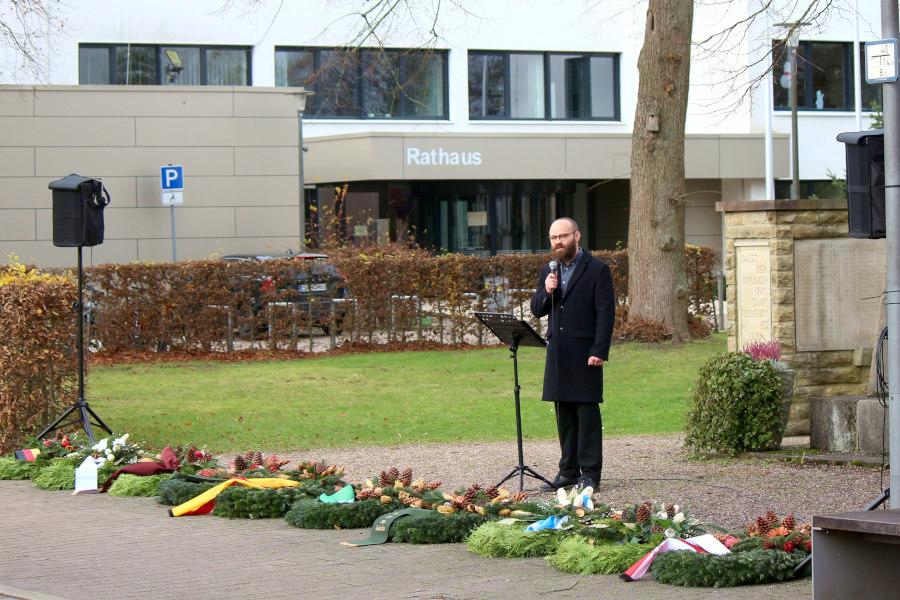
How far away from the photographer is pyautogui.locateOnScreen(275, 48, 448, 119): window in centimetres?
3850

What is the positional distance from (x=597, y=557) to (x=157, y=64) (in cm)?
3204

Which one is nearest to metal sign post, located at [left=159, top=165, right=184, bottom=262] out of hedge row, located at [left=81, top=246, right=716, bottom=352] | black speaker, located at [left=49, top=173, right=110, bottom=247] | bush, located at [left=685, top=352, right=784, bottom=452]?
hedge row, located at [left=81, top=246, right=716, bottom=352]

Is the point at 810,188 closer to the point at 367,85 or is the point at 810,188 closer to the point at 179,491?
the point at 367,85

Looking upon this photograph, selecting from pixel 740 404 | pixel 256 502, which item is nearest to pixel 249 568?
pixel 256 502

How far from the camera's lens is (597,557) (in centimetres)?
741

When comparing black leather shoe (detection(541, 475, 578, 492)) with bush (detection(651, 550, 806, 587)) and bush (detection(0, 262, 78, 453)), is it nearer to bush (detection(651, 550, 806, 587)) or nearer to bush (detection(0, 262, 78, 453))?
bush (detection(651, 550, 806, 587))

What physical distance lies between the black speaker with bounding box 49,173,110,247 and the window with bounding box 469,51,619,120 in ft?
92.8

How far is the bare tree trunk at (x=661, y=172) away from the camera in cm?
2142

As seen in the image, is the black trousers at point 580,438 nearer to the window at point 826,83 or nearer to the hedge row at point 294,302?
the hedge row at point 294,302

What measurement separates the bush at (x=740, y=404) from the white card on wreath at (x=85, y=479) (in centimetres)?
503

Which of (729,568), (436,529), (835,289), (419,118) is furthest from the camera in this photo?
(419,118)

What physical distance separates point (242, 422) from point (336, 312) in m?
8.07

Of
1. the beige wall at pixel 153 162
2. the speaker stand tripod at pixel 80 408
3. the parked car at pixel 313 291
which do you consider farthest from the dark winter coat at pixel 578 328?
the beige wall at pixel 153 162

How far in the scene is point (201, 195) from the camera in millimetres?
29875
